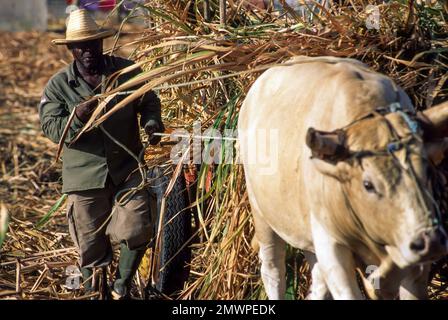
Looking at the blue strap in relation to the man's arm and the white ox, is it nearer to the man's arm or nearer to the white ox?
the white ox

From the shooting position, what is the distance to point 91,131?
6602 millimetres

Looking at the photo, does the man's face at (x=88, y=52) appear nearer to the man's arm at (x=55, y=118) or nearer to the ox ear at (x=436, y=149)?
the man's arm at (x=55, y=118)

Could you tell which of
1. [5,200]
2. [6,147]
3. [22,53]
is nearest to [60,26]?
[22,53]

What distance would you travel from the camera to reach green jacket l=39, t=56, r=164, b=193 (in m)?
6.61

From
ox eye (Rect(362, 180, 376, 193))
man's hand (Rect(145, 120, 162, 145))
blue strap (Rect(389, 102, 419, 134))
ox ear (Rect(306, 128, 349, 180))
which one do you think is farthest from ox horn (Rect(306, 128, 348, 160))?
man's hand (Rect(145, 120, 162, 145))

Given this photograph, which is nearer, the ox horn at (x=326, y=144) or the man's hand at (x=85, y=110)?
the ox horn at (x=326, y=144)

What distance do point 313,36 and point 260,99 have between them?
2.07 ft

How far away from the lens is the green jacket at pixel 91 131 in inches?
260

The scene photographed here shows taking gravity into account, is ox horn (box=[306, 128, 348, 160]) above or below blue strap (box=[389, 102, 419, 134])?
below

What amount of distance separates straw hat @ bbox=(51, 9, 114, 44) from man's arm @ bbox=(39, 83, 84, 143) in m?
0.33

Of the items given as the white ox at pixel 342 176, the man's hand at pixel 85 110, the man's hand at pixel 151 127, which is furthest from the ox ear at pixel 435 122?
the man's hand at pixel 85 110

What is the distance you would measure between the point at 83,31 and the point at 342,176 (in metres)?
2.23

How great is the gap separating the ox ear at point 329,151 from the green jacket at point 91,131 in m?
1.83

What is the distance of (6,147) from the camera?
12.8 meters
